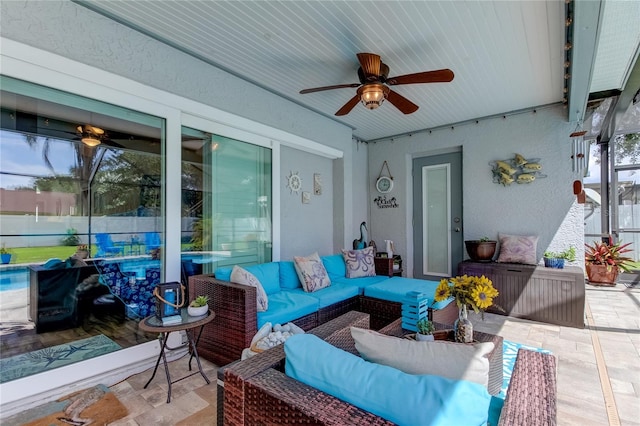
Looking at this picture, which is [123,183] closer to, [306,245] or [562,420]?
[306,245]

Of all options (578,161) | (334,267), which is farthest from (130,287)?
(578,161)

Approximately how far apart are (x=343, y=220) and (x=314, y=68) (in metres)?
2.40

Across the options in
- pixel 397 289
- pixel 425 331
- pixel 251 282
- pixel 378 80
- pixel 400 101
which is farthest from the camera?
pixel 397 289

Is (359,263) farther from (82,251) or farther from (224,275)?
(82,251)

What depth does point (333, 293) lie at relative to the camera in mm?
3186

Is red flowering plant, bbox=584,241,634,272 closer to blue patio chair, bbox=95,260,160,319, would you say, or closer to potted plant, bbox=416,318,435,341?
potted plant, bbox=416,318,435,341

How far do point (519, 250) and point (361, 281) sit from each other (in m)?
2.29

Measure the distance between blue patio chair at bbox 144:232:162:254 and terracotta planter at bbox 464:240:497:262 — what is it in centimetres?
399

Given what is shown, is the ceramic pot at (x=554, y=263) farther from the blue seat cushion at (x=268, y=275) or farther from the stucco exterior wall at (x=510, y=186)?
the blue seat cushion at (x=268, y=275)

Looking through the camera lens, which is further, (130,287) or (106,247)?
(130,287)

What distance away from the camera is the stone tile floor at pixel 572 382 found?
193 centimetres

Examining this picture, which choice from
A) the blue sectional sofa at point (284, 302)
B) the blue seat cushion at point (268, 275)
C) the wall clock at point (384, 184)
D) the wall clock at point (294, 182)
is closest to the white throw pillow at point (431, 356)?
the blue sectional sofa at point (284, 302)

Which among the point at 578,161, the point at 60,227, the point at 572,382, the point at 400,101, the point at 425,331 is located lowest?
the point at 572,382

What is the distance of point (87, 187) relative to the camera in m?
2.48
